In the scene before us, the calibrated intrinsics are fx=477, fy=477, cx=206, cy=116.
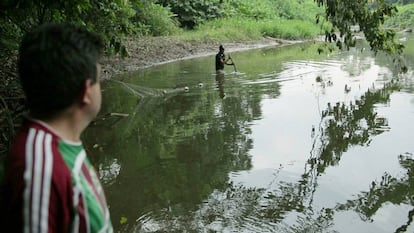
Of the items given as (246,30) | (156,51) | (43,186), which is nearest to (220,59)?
(156,51)

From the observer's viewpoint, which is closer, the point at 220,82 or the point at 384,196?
the point at 384,196

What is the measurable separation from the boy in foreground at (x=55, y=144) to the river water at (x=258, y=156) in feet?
12.0

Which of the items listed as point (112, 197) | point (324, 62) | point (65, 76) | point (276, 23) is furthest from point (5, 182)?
point (276, 23)

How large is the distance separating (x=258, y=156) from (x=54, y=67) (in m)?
6.17

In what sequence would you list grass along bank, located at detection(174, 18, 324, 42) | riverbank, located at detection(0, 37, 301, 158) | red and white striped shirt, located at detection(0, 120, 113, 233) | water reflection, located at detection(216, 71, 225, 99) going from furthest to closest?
grass along bank, located at detection(174, 18, 324, 42) < water reflection, located at detection(216, 71, 225, 99) < riverbank, located at detection(0, 37, 301, 158) < red and white striped shirt, located at detection(0, 120, 113, 233)

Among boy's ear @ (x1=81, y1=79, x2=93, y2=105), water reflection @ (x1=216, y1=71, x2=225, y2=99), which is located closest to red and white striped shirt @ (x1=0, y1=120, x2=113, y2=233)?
boy's ear @ (x1=81, y1=79, x2=93, y2=105)

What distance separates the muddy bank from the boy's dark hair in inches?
575

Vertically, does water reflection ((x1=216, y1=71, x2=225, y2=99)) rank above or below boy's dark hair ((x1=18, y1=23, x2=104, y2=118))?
below

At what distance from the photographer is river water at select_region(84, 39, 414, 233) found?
5.43 metres

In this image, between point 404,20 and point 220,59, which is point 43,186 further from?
point 404,20

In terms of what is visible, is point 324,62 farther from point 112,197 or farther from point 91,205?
point 91,205

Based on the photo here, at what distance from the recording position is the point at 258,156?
294 inches

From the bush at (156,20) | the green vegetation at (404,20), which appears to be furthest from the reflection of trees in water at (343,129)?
the green vegetation at (404,20)

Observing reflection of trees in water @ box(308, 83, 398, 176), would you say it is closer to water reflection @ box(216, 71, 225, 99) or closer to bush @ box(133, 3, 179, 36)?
water reflection @ box(216, 71, 225, 99)
